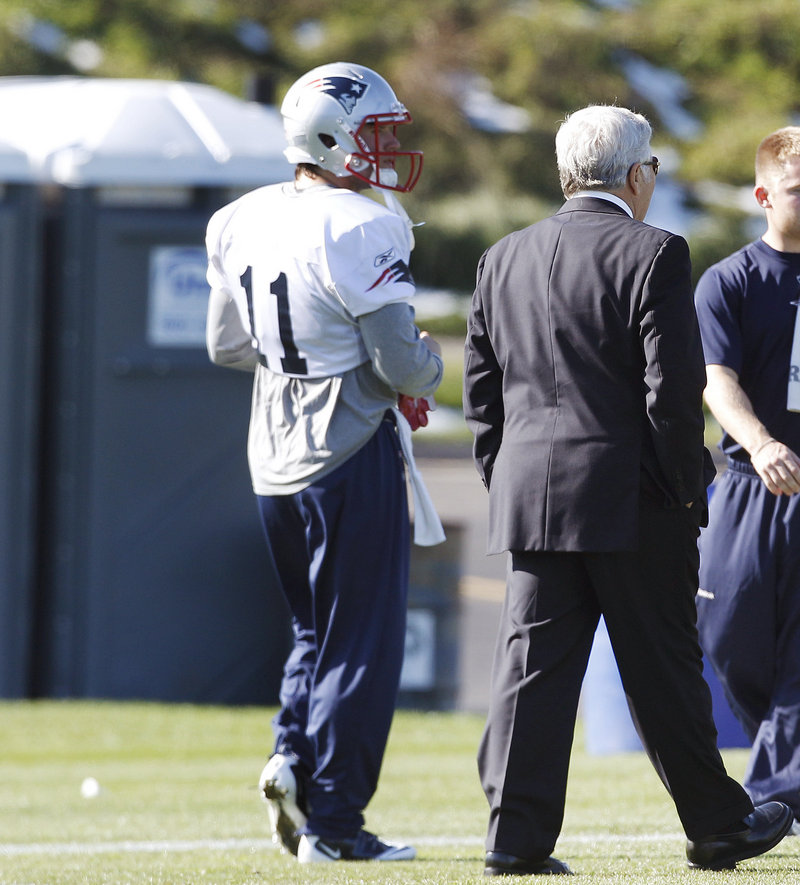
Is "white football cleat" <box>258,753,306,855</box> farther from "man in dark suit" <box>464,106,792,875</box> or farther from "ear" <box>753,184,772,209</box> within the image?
"ear" <box>753,184,772,209</box>

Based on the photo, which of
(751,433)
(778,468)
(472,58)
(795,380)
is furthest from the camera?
(472,58)

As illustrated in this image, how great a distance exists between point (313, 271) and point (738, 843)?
1.66 m

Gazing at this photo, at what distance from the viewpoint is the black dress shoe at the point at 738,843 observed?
146 inches

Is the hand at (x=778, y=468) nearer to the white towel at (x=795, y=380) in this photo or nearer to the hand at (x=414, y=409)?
the white towel at (x=795, y=380)

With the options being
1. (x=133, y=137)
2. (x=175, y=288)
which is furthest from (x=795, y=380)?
(x=133, y=137)

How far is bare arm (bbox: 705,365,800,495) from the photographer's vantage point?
4172 millimetres

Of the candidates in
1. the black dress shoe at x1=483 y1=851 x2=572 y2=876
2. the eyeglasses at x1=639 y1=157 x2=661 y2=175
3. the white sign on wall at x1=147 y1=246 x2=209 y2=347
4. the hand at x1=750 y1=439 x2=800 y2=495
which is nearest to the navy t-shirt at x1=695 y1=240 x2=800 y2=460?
the hand at x1=750 y1=439 x2=800 y2=495

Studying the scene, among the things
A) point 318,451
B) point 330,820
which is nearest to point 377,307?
point 318,451

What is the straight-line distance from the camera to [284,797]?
14.2 ft

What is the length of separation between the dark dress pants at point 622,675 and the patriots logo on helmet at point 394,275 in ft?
2.59

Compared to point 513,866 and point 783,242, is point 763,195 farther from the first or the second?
point 513,866

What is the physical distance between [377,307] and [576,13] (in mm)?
13003

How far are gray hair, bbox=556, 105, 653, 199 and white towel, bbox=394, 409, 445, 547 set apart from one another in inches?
35.0

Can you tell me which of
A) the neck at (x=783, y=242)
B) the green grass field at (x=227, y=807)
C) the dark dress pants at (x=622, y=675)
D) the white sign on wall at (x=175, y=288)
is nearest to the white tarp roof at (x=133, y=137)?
the white sign on wall at (x=175, y=288)
